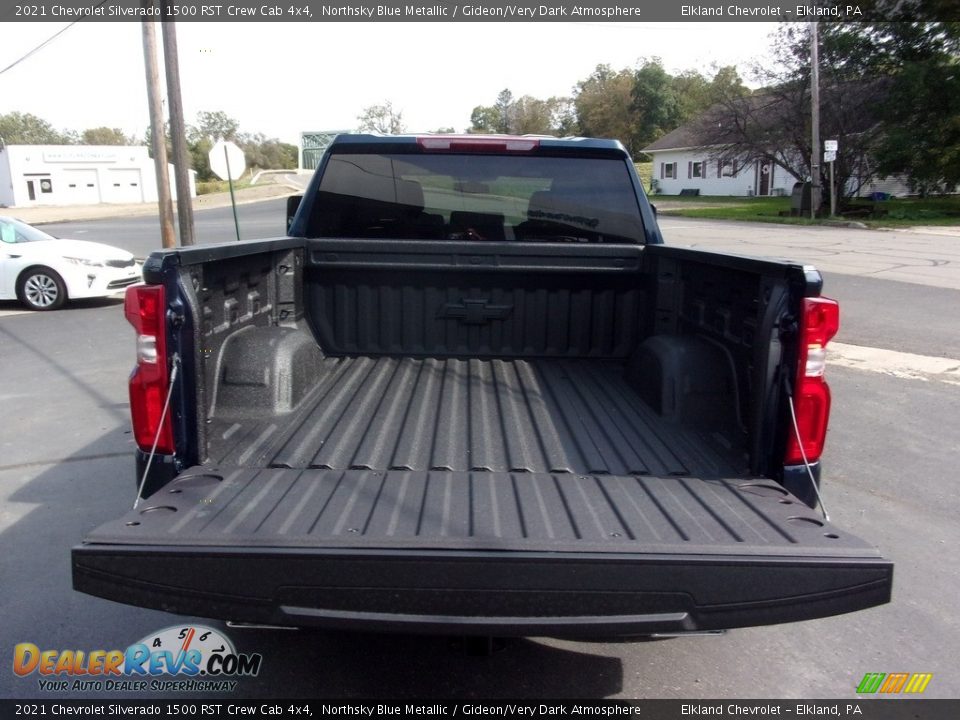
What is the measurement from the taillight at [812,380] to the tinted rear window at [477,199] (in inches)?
72.5

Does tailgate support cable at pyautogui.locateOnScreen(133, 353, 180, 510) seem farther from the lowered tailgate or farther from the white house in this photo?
the white house

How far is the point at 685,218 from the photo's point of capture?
3500 centimetres

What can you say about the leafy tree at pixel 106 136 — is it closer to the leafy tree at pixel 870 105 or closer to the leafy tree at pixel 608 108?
the leafy tree at pixel 608 108

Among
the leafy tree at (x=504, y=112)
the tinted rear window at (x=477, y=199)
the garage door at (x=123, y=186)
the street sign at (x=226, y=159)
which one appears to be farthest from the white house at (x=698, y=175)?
the tinted rear window at (x=477, y=199)

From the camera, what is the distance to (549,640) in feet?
11.6

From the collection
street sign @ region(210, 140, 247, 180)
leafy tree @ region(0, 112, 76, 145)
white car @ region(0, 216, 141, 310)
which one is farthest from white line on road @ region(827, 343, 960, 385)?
leafy tree @ region(0, 112, 76, 145)

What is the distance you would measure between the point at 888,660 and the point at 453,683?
1.81 meters

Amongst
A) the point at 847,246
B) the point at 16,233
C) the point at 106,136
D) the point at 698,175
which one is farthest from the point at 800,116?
the point at 106,136

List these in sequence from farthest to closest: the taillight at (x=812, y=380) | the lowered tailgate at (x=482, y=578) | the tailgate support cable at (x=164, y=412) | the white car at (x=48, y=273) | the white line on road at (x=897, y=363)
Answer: the white car at (x=48, y=273) → the white line on road at (x=897, y=363) → the tailgate support cable at (x=164, y=412) → the taillight at (x=812, y=380) → the lowered tailgate at (x=482, y=578)

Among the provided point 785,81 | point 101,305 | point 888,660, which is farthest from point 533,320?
point 785,81

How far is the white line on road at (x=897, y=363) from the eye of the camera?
818 centimetres

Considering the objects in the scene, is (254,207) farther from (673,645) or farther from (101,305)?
(673,645)

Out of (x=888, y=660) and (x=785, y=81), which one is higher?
(x=785, y=81)

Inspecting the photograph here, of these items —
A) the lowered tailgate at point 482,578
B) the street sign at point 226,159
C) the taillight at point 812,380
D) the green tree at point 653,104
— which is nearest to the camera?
the lowered tailgate at point 482,578
